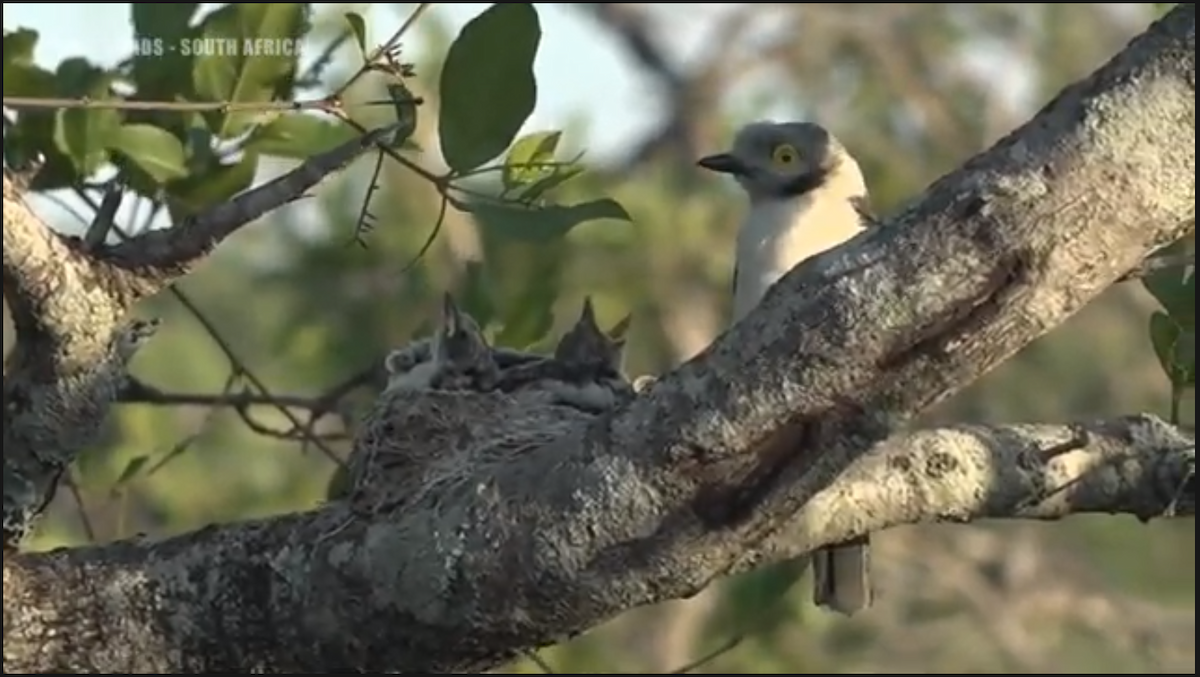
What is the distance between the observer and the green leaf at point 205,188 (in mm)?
2732

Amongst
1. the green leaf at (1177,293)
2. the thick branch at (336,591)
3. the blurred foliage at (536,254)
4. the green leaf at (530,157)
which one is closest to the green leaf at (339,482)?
the blurred foliage at (536,254)

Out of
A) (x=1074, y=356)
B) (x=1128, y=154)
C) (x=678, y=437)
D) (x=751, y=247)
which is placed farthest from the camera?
(x=1074, y=356)

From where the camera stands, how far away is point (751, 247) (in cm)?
365

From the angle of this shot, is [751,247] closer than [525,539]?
No

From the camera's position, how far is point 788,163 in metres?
3.83

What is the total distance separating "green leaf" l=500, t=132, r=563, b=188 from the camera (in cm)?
242

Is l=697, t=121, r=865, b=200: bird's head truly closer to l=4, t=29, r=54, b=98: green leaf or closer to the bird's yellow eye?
the bird's yellow eye

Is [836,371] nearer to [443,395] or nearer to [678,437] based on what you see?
[678,437]

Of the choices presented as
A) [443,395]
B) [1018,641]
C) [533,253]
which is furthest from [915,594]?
[443,395]

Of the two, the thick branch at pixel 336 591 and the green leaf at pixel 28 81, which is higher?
the green leaf at pixel 28 81

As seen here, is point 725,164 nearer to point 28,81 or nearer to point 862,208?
point 862,208

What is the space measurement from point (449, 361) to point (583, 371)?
22 centimetres

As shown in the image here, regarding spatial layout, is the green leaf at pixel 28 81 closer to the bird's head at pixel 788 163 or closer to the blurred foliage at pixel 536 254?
the blurred foliage at pixel 536 254

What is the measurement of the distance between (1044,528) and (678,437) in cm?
949
